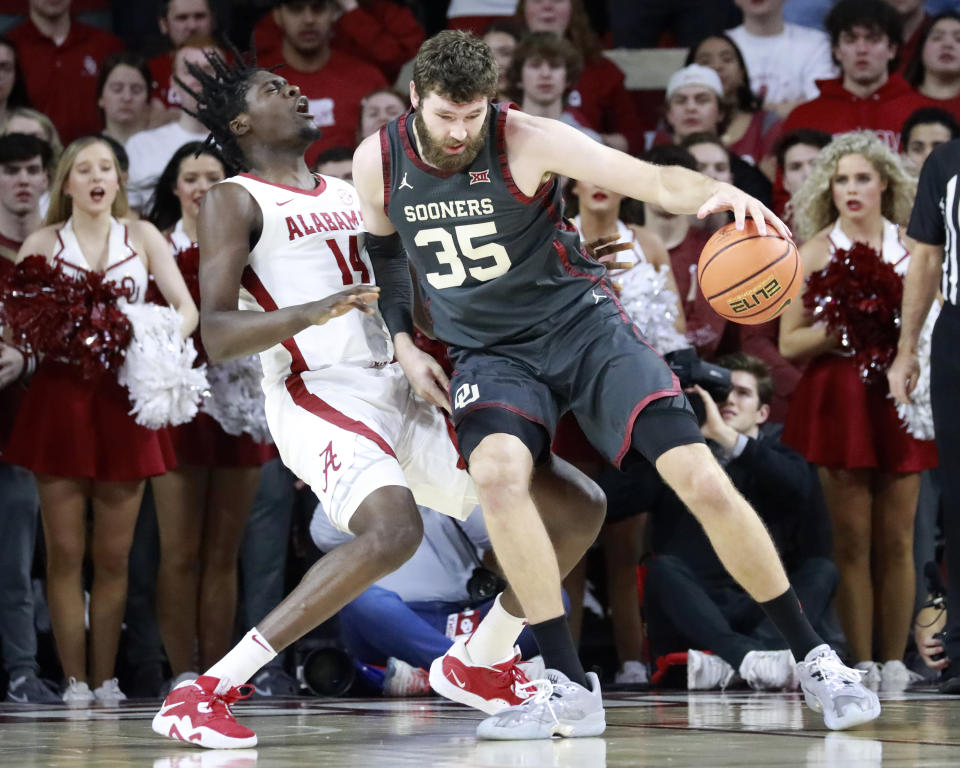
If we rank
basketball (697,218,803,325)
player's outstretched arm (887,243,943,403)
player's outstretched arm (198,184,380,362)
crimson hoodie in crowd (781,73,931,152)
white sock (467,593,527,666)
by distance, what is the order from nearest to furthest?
basketball (697,218,803,325) < player's outstretched arm (198,184,380,362) < white sock (467,593,527,666) < player's outstretched arm (887,243,943,403) < crimson hoodie in crowd (781,73,931,152)

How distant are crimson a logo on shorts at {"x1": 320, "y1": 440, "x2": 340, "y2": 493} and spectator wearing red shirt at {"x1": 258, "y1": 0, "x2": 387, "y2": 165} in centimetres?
470

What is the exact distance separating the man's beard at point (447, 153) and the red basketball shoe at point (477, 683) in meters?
1.46

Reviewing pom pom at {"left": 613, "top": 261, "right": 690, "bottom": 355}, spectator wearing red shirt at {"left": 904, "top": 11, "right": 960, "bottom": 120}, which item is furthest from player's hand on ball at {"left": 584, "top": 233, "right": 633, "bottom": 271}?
spectator wearing red shirt at {"left": 904, "top": 11, "right": 960, "bottom": 120}

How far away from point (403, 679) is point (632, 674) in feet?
3.77

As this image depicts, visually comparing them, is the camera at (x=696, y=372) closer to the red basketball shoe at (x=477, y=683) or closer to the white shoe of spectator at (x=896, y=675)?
the white shoe of spectator at (x=896, y=675)

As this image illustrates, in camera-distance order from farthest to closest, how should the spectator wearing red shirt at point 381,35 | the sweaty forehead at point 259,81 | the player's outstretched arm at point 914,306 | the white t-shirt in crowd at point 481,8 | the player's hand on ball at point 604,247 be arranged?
the white t-shirt in crowd at point 481,8, the spectator wearing red shirt at point 381,35, the player's outstretched arm at point 914,306, the sweaty forehead at point 259,81, the player's hand on ball at point 604,247

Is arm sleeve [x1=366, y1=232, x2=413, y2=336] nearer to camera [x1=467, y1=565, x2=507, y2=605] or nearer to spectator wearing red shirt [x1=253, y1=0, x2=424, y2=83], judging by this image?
camera [x1=467, y1=565, x2=507, y2=605]

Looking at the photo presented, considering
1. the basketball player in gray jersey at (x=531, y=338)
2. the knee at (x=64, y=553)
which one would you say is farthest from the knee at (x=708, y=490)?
the knee at (x=64, y=553)

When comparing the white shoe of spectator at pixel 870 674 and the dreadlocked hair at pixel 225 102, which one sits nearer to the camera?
the dreadlocked hair at pixel 225 102

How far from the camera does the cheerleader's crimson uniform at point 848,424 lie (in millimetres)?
6406

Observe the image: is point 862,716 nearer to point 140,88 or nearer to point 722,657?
point 722,657

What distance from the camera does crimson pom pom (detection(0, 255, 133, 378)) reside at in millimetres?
6082

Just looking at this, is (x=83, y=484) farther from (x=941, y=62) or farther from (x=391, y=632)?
(x=941, y=62)

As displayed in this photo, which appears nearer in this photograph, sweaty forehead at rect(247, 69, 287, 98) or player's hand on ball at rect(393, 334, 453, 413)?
player's hand on ball at rect(393, 334, 453, 413)
